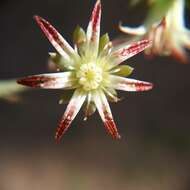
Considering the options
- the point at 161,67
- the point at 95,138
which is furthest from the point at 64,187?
the point at 161,67

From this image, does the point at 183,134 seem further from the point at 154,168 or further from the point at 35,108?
the point at 35,108

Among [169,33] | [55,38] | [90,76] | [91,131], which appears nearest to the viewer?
[55,38]

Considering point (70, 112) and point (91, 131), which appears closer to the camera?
point (70, 112)

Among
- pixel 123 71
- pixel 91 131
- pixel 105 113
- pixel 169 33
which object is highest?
pixel 91 131

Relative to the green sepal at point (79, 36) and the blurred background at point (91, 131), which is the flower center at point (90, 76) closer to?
the green sepal at point (79, 36)

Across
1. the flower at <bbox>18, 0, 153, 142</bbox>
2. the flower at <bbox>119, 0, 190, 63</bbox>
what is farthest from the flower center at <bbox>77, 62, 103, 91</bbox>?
the flower at <bbox>119, 0, 190, 63</bbox>

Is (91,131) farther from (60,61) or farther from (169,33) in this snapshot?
(60,61)

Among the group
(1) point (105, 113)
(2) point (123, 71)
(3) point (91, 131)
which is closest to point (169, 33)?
(2) point (123, 71)
